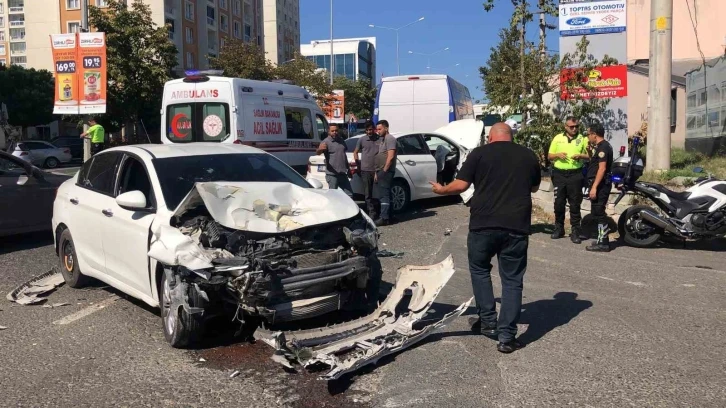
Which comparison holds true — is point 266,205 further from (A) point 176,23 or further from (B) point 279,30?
(B) point 279,30

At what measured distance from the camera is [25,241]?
33.5 feet

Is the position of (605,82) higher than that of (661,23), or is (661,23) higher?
(661,23)

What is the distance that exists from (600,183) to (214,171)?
18.2 feet

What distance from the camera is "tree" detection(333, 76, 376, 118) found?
57.2 m

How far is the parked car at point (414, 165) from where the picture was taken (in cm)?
1202

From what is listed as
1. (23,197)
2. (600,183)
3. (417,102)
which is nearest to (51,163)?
(417,102)

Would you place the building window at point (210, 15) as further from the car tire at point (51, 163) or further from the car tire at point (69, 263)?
the car tire at point (69, 263)

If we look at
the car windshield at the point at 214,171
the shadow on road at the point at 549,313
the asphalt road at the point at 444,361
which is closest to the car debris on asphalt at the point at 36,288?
the asphalt road at the point at 444,361

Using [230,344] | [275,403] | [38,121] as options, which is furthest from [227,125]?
[38,121]

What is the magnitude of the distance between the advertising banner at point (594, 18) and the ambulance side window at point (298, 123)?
5940mm

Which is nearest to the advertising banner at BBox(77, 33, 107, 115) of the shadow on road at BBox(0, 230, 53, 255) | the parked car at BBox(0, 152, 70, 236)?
the shadow on road at BBox(0, 230, 53, 255)

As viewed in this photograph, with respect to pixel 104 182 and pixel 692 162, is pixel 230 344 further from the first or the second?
pixel 692 162

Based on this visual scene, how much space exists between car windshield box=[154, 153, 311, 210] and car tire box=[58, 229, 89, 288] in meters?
1.73

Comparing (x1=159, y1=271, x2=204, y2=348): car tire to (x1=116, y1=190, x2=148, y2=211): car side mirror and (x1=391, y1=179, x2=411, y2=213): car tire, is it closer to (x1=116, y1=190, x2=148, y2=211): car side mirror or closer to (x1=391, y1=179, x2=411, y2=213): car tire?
(x1=116, y1=190, x2=148, y2=211): car side mirror
